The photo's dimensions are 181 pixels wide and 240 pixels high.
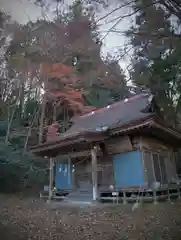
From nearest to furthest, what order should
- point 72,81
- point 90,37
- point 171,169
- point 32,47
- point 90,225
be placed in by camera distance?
point 90,37 → point 90,225 → point 32,47 → point 171,169 → point 72,81

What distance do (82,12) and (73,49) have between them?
0.94 m

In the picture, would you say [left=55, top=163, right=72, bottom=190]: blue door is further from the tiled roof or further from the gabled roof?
the tiled roof

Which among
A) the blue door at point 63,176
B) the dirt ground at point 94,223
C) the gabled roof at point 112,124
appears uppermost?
the gabled roof at point 112,124

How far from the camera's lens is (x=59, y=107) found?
19.6 metres

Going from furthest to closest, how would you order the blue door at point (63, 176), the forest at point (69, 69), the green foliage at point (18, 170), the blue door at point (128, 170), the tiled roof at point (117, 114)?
the green foliage at point (18, 170)
the blue door at point (63, 176)
the tiled roof at point (117, 114)
the blue door at point (128, 170)
the forest at point (69, 69)

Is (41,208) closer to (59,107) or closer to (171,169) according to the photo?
(171,169)

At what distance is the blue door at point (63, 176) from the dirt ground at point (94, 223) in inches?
114

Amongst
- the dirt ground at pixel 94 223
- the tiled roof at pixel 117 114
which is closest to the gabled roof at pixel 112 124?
the tiled roof at pixel 117 114

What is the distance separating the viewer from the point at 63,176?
39.9ft

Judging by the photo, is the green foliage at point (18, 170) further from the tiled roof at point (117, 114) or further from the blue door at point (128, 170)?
the blue door at point (128, 170)

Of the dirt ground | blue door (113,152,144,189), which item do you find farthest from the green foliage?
blue door (113,152,144,189)

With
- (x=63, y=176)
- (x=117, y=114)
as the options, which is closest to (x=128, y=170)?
(x=117, y=114)

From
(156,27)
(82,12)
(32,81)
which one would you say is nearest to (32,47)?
(82,12)

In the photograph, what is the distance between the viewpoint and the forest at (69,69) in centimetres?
521
